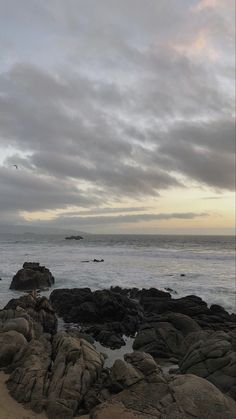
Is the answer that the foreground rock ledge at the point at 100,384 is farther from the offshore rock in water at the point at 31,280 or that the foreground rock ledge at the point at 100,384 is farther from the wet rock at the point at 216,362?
the offshore rock in water at the point at 31,280

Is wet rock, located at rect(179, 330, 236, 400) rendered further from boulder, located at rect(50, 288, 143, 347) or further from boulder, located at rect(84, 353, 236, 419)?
boulder, located at rect(50, 288, 143, 347)

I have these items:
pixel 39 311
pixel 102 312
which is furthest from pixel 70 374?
pixel 102 312

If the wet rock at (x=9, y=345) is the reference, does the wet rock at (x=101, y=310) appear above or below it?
below

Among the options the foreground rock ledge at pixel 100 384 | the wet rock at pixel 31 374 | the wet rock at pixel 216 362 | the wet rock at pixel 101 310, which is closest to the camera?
the foreground rock ledge at pixel 100 384

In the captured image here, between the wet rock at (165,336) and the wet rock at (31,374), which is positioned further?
the wet rock at (165,336)

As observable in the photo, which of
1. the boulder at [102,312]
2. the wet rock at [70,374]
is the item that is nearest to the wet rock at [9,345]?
the wet rock at [70,374]

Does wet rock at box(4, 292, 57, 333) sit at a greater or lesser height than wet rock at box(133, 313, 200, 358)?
greater

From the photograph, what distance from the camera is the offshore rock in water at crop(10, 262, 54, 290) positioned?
1309 inches

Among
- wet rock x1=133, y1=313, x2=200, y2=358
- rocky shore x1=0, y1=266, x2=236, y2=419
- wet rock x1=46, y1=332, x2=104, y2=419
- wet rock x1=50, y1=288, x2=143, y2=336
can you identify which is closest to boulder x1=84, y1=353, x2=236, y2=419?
rocky shore x1=0, y1=266, x2=236, y2=419

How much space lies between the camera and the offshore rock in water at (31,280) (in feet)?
109

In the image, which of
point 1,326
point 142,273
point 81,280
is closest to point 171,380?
point 1,326

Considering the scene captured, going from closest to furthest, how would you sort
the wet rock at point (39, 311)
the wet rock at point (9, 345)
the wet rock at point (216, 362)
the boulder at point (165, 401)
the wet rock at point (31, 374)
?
the boulder at point (165, 401), the wet rock at point (31, 374), the wet rock at point (216, 362), the wet rock at point (9, 345), the wet rock at point (39, 311)

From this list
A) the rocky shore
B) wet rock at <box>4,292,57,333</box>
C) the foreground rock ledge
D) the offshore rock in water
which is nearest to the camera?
the foreground rock ledge

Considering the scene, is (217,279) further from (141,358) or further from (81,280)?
(141,358)
